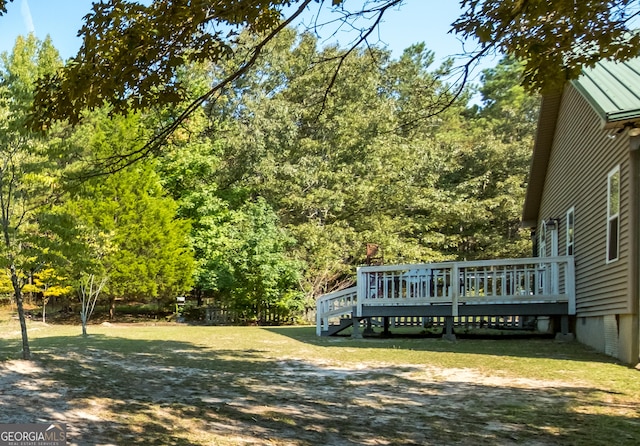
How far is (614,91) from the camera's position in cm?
920

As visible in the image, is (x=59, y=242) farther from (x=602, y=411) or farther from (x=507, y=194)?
(x=507, y=194)

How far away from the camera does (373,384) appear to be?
707 cm

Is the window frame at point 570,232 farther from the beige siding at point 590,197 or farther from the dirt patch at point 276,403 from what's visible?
the dirt patch at point 276,403

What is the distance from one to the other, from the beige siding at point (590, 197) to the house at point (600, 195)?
2 centimetres

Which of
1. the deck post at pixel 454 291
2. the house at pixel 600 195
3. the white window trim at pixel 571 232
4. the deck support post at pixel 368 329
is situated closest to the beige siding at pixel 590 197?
the house at pixel 600 195

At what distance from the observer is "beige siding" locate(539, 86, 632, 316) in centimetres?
901

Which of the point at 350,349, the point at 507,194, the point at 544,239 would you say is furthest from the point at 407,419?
the point at 507,194

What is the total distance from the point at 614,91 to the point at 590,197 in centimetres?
252

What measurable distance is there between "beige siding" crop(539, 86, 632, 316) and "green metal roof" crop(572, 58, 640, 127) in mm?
612

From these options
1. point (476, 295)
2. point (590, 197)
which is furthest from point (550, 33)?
point (476, 295)

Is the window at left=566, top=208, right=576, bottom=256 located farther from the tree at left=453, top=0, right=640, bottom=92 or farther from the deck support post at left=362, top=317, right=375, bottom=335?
the tree at left=453, top=0, right=640, bottom=92

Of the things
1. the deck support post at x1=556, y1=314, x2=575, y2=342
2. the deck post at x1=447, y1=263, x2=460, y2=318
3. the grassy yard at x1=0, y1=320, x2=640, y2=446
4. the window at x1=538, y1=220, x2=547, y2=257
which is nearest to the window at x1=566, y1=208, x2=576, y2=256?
the deck support post at x1=556, y1=314, x2=575, y2=342

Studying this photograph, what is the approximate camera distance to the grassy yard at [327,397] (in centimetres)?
453

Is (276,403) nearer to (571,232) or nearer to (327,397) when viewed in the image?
(327,397)
